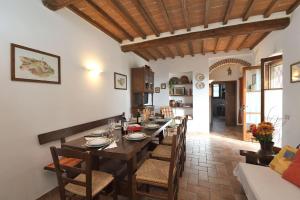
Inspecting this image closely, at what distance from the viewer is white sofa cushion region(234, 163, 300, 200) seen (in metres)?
1.33

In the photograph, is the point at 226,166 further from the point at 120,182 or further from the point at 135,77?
the point at 135,77

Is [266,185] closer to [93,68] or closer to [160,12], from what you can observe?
[160,12]

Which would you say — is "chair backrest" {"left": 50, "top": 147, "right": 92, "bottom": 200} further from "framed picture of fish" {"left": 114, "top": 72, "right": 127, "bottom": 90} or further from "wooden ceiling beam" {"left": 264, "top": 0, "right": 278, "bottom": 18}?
"wooden ceiling beam" {"left": 264, "top": 0, "right": 278, "bottom": 18}

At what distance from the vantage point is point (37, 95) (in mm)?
1989

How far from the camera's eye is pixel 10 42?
5.64ft

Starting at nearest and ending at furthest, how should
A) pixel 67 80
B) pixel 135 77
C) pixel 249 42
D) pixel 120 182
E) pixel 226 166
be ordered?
1. pixel 120 182
2. pixel 67 80
3. pixel 226 166
4. pixel 249 42
5. pixel 135 77

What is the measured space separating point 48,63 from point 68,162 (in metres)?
1.44

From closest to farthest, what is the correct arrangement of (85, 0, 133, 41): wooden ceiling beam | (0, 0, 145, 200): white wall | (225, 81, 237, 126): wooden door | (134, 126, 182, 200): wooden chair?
(134, 126, 182, 200): wooden chair < (0, 0, 145, 200): white wall < (85, 0, 133, 41): wooden ceiling beam < (225, 81, 237, 126): wooden door

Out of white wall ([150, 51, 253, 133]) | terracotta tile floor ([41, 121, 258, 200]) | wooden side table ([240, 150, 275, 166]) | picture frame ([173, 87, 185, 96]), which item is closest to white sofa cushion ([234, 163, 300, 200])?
wooden side table ([240, 150, 275, 166])

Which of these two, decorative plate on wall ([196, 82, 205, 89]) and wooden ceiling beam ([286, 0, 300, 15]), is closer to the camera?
wooden ceiling beam ([286, 0, 300, 15])

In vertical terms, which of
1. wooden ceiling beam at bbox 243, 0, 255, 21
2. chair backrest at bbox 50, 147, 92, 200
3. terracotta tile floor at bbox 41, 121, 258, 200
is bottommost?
terracotta tile floor at bbox 41, 121, 258, 200

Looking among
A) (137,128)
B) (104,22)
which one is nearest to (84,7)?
(104,22)

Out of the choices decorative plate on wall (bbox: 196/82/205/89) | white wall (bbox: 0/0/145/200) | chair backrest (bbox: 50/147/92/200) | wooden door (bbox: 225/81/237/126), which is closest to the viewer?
chair backrest (bbox: 50/147/92/200)

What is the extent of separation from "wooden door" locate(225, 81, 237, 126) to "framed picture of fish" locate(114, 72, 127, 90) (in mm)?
5093
